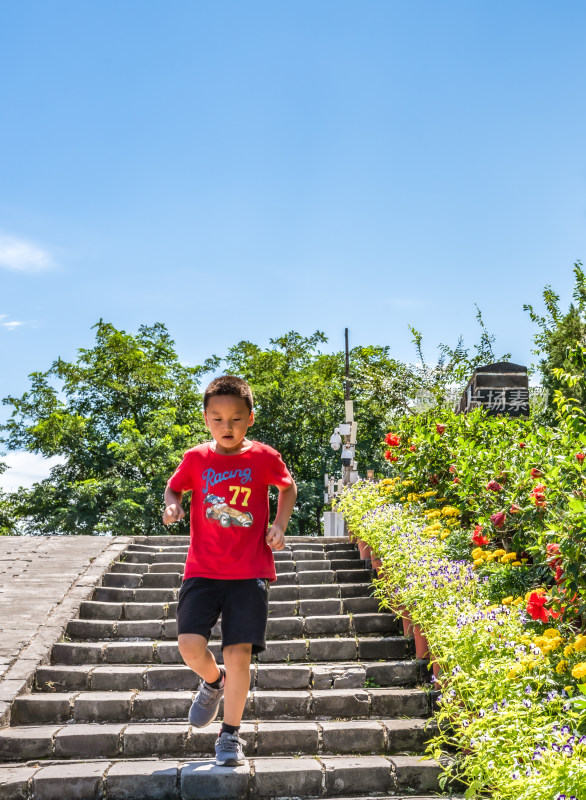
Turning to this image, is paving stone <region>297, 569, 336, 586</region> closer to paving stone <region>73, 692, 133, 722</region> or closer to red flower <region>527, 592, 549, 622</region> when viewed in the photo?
paving stone <region>73, 692, 133, 722</region>

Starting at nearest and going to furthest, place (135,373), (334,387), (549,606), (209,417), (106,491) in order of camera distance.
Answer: (209,417) < (549,606) < (106,491) < (135,373) < (334,387)

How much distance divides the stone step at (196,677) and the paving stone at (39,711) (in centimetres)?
36

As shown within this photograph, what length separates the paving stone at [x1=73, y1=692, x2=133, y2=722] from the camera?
428cm

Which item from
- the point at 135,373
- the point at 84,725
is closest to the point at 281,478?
the point at 84,725

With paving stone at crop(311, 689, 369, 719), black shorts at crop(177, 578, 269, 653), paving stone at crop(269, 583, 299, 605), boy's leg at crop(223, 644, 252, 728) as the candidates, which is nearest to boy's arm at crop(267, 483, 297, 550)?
black shorts at crop(177, 578, 269, 653)

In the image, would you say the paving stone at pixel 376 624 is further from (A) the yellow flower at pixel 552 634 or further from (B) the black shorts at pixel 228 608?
(B) the black shorts at pixel 228 608

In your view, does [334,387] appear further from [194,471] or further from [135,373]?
[194,471]

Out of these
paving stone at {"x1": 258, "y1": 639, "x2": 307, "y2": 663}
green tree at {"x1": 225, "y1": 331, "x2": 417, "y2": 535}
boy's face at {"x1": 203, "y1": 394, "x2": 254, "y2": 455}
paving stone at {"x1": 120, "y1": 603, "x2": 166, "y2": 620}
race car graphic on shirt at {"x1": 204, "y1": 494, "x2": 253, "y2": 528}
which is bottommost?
paving stone at {"x1": 258, "y1": 639, "x2": 307, "y2": 663}

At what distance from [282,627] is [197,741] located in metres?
1.82

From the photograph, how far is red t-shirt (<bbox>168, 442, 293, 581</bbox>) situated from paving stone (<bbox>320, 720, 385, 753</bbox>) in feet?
3.64

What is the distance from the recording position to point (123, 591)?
651 cm

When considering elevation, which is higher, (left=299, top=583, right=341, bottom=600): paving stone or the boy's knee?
the boy's knee

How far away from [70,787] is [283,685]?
1.61m

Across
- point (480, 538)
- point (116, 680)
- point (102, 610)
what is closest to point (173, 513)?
point (116, 680)
